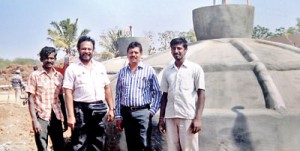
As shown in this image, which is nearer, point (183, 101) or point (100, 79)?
point (183, 101)

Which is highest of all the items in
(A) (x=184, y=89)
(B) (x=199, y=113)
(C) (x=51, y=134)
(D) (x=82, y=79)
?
(D) (x=82, y=79)

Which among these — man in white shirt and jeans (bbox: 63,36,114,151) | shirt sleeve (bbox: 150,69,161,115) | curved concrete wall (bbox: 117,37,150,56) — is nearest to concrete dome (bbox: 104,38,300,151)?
shirt sleeve (bbox: 150,69,161,115)

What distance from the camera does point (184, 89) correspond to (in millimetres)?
3762

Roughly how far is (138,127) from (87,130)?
550 millimetres

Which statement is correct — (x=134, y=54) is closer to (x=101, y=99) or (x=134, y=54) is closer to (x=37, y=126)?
(x=101, y=99)

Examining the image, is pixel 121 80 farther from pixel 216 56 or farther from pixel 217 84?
pixel 216 56

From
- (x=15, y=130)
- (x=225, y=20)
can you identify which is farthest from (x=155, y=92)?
(x=15, y=130)

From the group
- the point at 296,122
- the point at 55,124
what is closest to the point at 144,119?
the point at 55,124

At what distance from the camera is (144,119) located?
4.05 m

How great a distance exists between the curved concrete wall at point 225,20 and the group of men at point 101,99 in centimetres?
292

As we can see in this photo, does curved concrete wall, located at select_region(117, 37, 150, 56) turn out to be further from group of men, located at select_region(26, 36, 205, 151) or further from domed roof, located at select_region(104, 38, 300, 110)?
group of men, located at select_region(26, 36, 205, 151)

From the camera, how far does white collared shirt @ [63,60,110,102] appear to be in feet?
13.0

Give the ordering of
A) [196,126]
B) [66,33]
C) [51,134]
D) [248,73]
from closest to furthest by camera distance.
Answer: [196,126] → [51,134] → [248,73] → [66,33]

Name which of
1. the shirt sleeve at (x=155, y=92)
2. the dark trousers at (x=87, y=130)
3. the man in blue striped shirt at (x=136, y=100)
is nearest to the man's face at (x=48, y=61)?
the dark trousers at (x=87, y=130)
